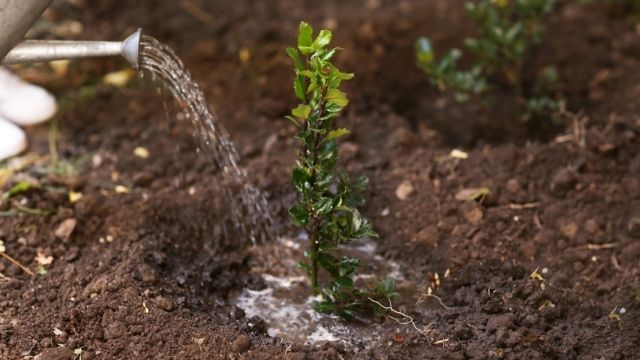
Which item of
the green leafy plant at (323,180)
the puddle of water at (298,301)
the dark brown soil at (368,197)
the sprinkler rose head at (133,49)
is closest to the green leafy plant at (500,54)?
the dark brown soil at (368,197)

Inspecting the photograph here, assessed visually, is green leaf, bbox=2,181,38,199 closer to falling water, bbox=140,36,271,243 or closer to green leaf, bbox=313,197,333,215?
falling water, bbox=140,36,271,243

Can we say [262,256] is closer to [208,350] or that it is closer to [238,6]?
[208,350]

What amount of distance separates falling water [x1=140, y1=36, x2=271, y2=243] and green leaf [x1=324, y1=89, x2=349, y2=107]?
0.65 m

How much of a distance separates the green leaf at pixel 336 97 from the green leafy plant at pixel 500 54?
3.01ft

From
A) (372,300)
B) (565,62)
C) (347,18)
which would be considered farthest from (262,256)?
(565,62)

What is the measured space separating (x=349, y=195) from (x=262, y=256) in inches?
21.8

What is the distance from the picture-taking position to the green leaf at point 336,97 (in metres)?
2.23

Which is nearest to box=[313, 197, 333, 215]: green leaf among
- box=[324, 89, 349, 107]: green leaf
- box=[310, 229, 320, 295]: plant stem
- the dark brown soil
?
box=[310, 229, 320, 295]: plant stem

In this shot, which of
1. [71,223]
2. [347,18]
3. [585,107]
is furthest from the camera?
[347,18]

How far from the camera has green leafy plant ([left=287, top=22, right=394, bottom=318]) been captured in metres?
2.22

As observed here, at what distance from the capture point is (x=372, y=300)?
2529mm

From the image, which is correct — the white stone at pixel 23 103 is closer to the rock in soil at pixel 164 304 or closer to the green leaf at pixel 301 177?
the rock in soil at pixel 164 304

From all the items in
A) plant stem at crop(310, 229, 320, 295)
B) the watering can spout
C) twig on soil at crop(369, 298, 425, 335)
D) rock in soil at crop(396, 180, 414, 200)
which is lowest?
twig on soil at crop(369, 298, 425, 335)

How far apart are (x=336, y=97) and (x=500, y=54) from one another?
1192 mm
